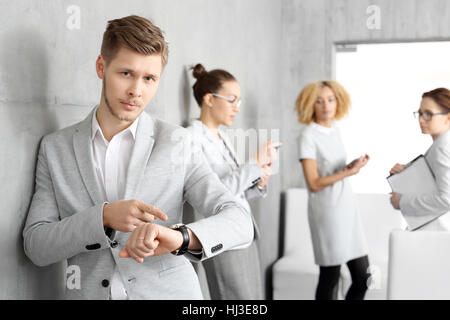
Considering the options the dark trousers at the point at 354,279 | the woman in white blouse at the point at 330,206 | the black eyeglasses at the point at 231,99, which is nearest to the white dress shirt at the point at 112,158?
the black eyeglasses at the point at 231,99

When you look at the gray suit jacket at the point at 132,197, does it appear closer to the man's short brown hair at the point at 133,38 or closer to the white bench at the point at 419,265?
the man's short brown hair at the point at 133,38

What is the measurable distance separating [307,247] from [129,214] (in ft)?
11.5

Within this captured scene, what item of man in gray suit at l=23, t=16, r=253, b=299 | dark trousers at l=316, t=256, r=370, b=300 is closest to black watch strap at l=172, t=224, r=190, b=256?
man in gray suit at l=23, t=16, r=253, b=299

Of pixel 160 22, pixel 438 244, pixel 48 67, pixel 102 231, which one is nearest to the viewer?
pixel 102 231

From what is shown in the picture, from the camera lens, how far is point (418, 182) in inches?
95.8

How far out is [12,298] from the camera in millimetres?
1290

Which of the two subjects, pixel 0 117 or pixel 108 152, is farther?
pixel 108 152

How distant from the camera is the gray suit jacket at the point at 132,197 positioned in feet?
4.00

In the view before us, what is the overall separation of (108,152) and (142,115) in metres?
0.13

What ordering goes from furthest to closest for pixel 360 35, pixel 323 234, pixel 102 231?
pixel 360 35, pixel 323 234, pixel 102 231

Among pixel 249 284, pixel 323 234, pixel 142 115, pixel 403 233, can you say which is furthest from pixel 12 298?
pixel 323 234

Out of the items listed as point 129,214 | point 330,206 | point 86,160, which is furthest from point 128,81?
point 330,206

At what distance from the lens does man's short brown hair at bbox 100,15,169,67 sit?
1252mm
